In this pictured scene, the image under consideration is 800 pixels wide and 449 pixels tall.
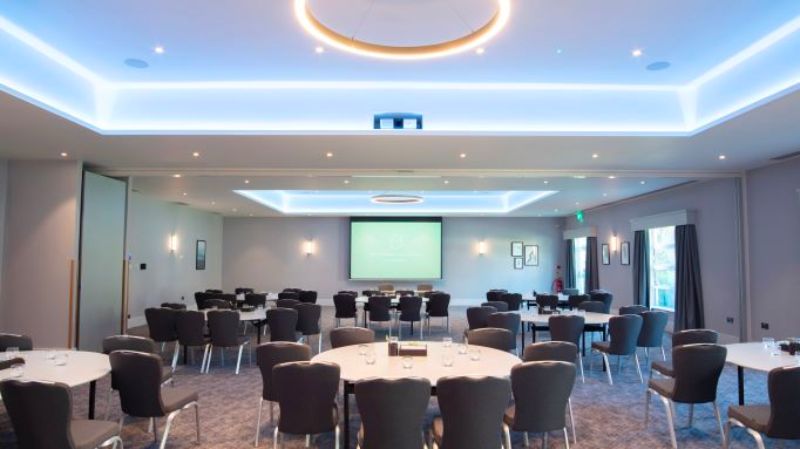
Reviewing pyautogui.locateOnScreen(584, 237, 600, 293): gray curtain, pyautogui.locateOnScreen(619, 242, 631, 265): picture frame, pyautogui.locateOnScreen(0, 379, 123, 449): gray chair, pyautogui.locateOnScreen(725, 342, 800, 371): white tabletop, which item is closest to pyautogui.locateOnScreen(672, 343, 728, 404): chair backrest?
pyautogui.locateOnScreen(725, 342, 800, 371): white tabletop

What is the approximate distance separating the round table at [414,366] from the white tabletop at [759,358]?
75.3 inches

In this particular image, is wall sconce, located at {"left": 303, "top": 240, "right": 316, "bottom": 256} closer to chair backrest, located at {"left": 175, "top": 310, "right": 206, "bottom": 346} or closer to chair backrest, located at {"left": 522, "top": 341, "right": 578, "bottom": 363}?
chair backrest, located at {"left": 175, "top": 310, "right": 206, "bottom": 346}

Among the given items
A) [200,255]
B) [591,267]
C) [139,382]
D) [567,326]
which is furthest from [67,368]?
[591,267]

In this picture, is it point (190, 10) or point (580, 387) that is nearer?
point (190, 10)

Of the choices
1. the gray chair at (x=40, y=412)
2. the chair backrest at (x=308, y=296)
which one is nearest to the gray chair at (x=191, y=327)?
the gray chair at (x=40, y=412)

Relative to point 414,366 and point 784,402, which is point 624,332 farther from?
point 414,366

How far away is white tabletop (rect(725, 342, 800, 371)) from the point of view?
4.16m

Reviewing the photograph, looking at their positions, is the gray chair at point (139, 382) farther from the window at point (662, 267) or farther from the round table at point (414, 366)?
the window at point (662, 267)

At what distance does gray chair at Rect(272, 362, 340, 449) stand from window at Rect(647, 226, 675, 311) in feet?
33.3

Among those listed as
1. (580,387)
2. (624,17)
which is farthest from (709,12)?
(580,387)

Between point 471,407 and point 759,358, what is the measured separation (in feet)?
9.97

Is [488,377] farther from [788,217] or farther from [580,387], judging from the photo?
[788,217]

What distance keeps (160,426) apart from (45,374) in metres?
1.30

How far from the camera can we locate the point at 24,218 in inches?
316
